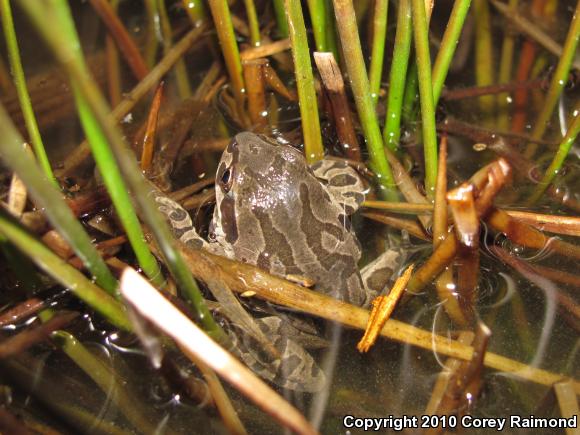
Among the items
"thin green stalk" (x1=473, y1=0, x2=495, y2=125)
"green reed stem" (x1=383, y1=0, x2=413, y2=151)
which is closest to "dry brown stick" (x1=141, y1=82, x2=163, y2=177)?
"green reed stem" (x1=383, y1=0, x2=413, y2=151)

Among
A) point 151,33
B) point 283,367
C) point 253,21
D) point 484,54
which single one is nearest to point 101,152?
point 283,367

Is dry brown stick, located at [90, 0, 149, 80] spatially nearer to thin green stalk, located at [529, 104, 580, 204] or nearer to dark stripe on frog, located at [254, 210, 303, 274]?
dark stripe on frog, located at [254, 210, 303, 274]

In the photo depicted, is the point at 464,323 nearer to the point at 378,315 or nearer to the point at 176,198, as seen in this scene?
the point at 378,315

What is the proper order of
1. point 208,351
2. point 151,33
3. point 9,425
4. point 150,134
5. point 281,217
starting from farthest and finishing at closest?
1. point 151,33
2. point 150,134
3. point 281,217
4. point 9,425
5. point 208,351

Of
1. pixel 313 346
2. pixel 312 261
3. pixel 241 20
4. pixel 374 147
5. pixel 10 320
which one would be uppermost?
pixel 241 20

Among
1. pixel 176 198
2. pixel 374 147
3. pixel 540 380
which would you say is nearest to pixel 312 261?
pixel 374 147

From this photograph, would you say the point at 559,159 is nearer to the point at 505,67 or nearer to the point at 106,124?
the point at 505,67
